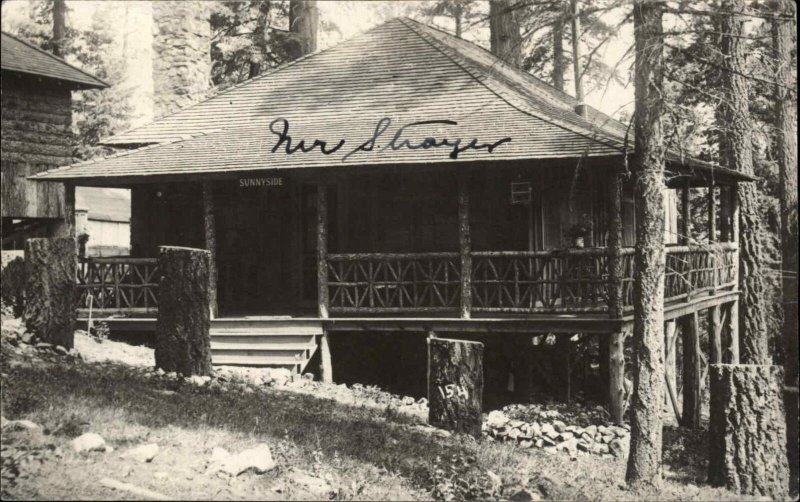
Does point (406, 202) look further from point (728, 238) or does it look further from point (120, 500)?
point (120, 500)

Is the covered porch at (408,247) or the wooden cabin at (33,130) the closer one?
the wooden cabin at (33,130)

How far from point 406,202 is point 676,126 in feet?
26.7

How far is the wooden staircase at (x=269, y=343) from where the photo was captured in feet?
48.9

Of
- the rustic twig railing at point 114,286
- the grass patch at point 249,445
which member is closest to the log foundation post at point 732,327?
the grass patch at point 249,445

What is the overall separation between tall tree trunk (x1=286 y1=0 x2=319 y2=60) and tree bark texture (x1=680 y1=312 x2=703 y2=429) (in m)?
14.6

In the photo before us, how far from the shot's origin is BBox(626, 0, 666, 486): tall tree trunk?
9.12m

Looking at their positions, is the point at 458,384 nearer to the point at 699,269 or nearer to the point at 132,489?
the point at 132,489

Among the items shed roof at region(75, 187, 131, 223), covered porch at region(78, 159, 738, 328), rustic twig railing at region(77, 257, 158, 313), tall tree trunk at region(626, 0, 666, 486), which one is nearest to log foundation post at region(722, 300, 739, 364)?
covered porch at region(78, 159, 738, 328)

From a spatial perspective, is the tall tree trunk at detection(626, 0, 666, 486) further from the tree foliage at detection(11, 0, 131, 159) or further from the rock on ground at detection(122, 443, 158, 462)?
the tree foliage at detection(11, 0, 131, 159)

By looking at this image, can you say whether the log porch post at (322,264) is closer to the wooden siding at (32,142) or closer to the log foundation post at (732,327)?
the wooden siding at (32,142)

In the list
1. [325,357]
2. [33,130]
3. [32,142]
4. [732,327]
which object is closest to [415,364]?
[325,357]

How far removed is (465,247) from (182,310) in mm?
5377

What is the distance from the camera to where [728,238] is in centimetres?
1934
